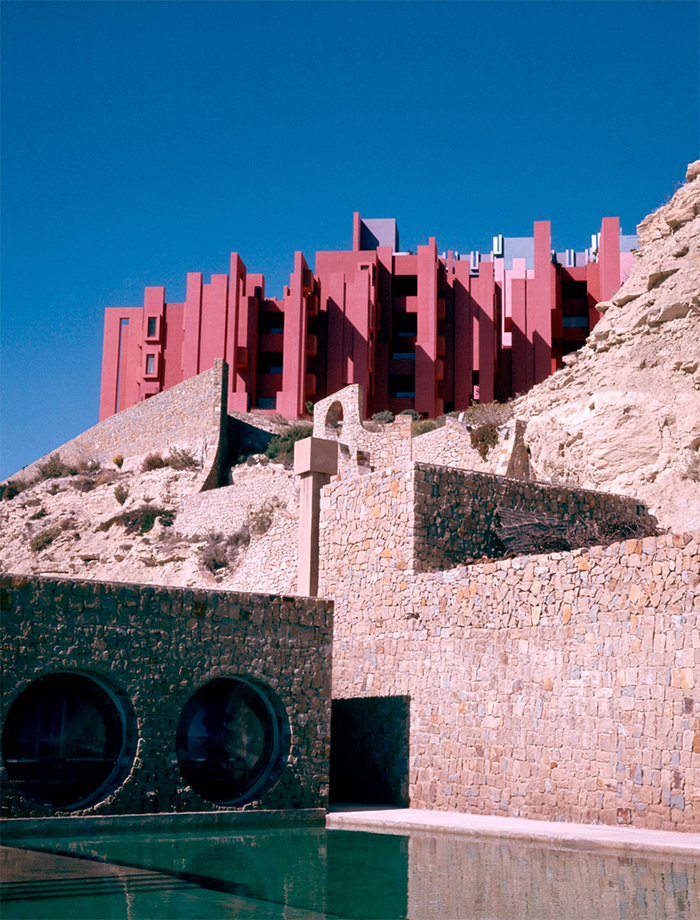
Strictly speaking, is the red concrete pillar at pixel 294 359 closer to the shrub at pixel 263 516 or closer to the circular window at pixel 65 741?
the shrub at pixel 263 516

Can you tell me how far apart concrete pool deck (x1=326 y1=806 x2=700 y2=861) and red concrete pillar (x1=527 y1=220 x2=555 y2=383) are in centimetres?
2568

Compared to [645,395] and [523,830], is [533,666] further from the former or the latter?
[645,395]

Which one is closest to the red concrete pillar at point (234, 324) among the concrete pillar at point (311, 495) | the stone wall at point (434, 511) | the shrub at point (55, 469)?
the shrub at point (55, 469)

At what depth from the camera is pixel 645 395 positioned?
19781mm

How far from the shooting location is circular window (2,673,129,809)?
11031mm

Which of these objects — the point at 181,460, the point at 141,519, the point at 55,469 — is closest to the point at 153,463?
the point at 181,460

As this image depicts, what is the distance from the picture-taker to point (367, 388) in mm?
36781

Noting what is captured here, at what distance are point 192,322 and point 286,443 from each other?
28.2ft

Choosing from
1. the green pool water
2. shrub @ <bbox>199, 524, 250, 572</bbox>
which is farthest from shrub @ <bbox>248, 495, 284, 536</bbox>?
the green pool water

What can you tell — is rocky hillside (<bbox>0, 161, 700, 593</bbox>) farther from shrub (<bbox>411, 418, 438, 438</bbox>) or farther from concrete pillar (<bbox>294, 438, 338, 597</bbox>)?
concrete pillar (<bbox>294, 438, 338, 597</bbox>)

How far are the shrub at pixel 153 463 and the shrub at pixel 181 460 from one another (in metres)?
0.27

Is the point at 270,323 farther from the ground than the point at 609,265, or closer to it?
closer to it

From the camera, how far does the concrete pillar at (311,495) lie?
647 inches

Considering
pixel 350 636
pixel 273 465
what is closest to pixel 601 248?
pixel 273 465
